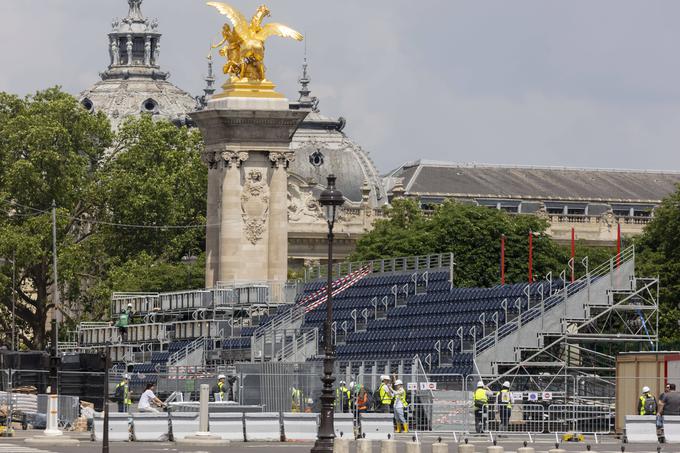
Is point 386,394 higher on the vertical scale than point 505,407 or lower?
higher

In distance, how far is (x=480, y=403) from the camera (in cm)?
6831

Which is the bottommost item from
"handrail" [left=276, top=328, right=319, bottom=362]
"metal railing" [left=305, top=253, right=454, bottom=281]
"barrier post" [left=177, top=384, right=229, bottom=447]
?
"barrier post" [left=177, top=384, right=229, bottom=447]

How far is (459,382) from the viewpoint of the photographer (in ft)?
241

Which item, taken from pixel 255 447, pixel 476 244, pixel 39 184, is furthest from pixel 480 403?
pixel 39 184

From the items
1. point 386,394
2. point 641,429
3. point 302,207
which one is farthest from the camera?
point 302,207

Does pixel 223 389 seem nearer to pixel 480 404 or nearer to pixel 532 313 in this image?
pixel 532 313

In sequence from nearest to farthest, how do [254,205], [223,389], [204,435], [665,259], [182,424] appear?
[204,435]
[182,424]
[223,389]
[254,205]
[665,259]

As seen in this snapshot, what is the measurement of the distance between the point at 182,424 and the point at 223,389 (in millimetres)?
10081

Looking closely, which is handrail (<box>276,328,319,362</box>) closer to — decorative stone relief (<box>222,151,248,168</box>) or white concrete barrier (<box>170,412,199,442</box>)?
decorative stone relief (<box>222,151,248,168</box>)

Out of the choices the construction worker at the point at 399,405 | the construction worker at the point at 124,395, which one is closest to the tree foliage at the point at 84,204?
the construction worker at the point at 124,395

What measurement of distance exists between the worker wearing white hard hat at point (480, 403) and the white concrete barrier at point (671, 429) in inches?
188

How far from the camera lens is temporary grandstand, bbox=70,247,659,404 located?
→ 76.6 meters

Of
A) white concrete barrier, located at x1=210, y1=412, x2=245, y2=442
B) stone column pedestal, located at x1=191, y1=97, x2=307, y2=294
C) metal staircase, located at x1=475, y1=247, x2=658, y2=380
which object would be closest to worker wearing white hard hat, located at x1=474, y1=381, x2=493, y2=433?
metal staircase, located at x1=475, y1=247, x2=658, y2=380

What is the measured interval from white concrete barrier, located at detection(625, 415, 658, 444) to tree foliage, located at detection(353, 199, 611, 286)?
42581 millimetres
